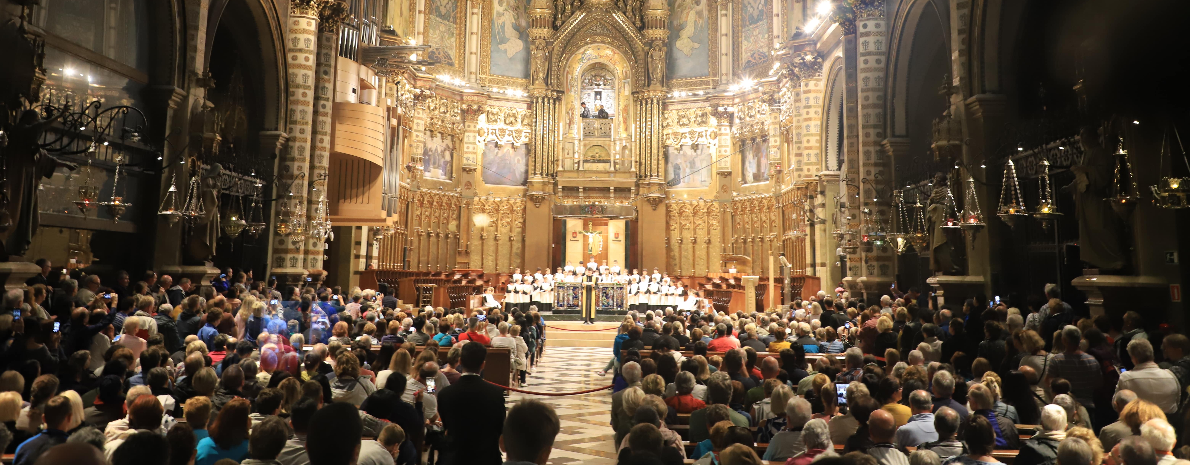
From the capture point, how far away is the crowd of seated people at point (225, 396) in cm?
356

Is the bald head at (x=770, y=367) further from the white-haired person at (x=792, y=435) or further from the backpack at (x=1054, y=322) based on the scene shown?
the backpack at (x=1054, y=322)

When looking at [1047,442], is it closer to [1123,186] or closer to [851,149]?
[1123,186]

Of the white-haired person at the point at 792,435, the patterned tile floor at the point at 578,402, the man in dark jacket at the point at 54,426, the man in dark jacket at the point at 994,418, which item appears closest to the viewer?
the man in dark jacket at the point at 54,426

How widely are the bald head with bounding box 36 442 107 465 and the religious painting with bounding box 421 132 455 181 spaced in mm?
25400

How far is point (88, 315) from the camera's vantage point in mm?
7504

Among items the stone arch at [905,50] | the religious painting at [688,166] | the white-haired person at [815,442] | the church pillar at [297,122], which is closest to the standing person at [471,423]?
the white-haired person at [815,442]

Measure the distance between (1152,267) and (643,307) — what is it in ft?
56.6

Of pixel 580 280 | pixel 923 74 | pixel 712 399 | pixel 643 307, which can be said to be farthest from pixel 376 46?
pixel 712 399

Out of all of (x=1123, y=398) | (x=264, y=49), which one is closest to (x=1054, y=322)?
(x=1123, y=398)

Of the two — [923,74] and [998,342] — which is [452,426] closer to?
[998,342]

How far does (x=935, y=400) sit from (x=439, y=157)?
81.2ft

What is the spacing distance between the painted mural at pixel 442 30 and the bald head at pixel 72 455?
26.8 m

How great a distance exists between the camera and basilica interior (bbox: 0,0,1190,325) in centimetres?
905

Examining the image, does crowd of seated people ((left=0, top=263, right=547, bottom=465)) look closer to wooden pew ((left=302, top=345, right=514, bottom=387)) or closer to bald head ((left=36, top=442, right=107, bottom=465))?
bald head ((left=36, top=442, right=107, bottom=465))
